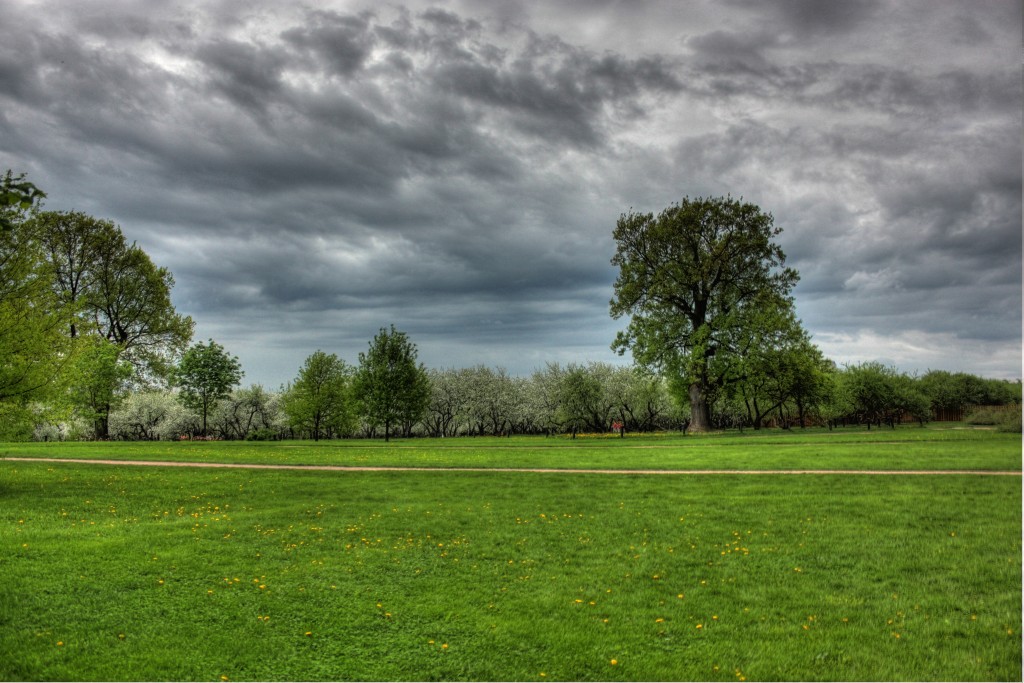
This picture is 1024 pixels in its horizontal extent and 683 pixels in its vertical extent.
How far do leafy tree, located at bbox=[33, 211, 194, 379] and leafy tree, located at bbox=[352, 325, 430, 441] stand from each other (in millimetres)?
16831

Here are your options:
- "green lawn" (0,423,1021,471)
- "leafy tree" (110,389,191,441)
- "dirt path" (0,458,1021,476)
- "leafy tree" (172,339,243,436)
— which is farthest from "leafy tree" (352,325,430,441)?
"leafy tree" (110,389,191,441)

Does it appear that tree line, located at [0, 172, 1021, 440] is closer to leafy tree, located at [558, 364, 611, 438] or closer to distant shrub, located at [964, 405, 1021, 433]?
leafy tree, located at [558, 364, 611, 438]

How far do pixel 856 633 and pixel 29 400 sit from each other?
2211 centimetres

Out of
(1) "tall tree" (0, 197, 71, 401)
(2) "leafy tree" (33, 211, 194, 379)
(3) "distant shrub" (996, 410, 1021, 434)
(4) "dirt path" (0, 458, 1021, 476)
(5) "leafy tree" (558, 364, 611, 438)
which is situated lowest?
(4) "dirt path" (0, 458, 1021, 476)

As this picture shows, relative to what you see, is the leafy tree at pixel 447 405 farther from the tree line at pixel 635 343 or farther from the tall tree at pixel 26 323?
the tall tree at pixel 26 323

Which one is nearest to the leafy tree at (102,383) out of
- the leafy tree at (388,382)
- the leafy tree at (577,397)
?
the leafy tree at (388,382)

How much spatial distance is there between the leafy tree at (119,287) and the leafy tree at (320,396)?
11406 mm

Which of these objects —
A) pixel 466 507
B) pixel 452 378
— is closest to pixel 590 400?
pixel 452 378

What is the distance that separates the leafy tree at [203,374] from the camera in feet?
168

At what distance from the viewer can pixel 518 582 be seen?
9836 millimetres

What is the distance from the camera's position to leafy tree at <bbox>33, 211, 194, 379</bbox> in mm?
46594

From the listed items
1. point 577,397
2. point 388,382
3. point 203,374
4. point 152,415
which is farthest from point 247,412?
point 577,397

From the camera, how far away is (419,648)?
293 inches

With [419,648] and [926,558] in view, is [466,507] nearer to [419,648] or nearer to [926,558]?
[419,648]
